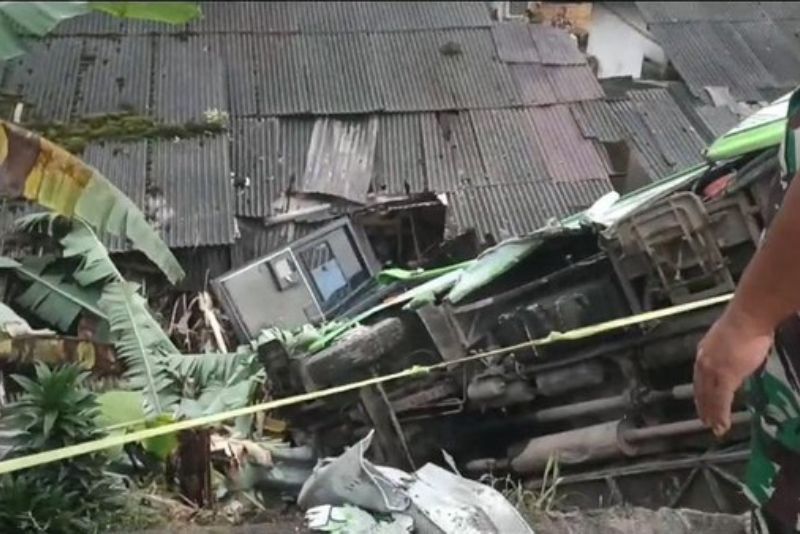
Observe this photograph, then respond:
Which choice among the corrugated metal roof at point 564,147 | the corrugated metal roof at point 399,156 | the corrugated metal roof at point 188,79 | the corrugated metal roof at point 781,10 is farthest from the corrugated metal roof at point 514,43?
the corrugated metal roof at point 188,79

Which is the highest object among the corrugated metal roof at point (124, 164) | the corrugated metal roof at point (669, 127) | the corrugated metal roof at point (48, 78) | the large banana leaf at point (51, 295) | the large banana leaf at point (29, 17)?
the corrugated metal roof at point (48, 78)

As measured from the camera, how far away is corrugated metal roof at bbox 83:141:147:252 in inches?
307

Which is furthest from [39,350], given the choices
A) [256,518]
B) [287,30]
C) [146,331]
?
[287,30]

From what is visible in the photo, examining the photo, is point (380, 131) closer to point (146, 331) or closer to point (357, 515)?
point (146, 331)

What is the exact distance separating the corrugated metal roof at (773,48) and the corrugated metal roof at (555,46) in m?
1.53

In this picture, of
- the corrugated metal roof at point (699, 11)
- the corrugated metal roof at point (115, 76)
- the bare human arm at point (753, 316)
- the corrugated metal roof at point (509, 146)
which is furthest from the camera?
the corrugated metal roof at point (699, 11)

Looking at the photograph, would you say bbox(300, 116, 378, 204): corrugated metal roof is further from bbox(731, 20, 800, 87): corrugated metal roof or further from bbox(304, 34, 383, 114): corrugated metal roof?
bbox(731, 20, 800, 87): corrugated metal roof

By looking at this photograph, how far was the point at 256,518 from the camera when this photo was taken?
12.8 ft

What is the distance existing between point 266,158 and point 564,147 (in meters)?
2.30

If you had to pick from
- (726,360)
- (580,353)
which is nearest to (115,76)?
(580,353)

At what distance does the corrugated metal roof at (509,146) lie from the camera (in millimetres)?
8250

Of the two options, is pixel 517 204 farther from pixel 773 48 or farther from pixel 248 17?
pixel 248 17

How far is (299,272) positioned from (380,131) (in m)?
1.54

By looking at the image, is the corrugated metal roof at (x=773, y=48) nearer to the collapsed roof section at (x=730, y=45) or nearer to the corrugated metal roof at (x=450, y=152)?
the collapsed roof section at (x=730, y=45)
